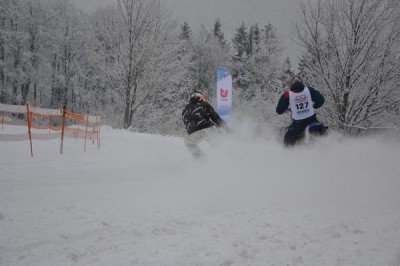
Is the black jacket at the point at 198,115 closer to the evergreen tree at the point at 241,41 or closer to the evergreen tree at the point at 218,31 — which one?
the evergreen tree at the point at 218,31

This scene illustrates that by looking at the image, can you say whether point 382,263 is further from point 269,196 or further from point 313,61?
point 313,61

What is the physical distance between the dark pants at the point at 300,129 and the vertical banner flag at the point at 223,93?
934 centimetres

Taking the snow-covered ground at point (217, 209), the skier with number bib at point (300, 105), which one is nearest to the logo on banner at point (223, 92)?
the snow-covered ground at point (217, 209)

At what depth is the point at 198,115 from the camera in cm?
815

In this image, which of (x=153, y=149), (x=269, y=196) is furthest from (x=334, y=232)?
(x=153, y=149)

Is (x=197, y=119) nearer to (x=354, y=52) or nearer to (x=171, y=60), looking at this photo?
(x=354, y=52)

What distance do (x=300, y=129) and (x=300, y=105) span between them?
0.52 m

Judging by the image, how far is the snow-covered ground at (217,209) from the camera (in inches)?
145

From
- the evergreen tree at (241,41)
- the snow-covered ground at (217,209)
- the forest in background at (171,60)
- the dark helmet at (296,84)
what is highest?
the evergreen tree at (241,41)

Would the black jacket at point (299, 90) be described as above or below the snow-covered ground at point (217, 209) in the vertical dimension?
above

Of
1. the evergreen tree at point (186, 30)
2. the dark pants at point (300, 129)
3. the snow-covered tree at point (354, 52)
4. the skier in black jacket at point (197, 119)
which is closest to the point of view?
the dark pants at point (300, 129)

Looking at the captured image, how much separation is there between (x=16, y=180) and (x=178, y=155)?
20.5 feet

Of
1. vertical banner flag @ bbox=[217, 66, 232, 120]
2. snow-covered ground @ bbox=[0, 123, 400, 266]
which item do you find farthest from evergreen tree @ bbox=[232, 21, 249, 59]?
snow-covered ground @ bbox=[0, 123, 400, 266]

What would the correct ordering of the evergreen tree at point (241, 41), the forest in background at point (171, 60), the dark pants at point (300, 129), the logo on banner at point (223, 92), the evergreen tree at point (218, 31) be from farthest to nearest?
the evergreen tree at point (241, 41), the evergreen tree at point (218, 31), the logo on banner at point (223, 92), the forest in background at point (171, 60), the dark pants at point (300, 129)
